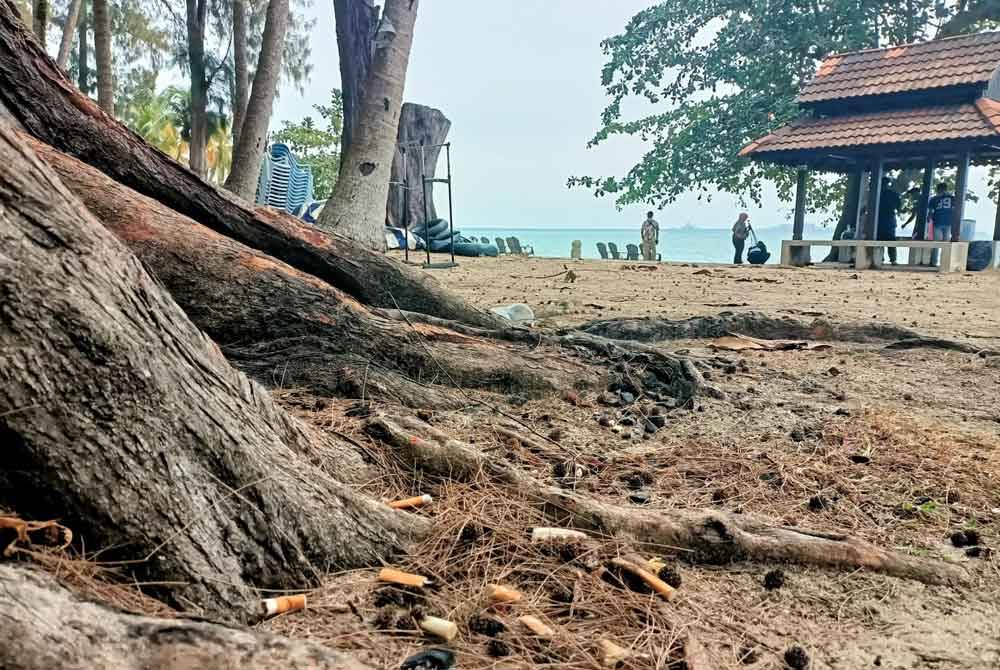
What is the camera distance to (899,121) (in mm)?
17953

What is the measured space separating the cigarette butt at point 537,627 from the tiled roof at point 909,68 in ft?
64.0

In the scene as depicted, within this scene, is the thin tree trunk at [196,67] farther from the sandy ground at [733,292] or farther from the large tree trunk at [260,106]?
the large tree trunk at [260,106]

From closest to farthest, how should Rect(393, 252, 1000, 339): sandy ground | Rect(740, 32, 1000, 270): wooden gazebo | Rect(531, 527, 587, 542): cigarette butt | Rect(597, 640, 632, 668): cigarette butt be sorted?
Rect(597, 640, 632, 668): cigarette butt
Rect(531, 527, 587, 542): cigarette butt
Rect(393, 252, 1000, 339): sandy ground
Rect(740, 32, 1000, 270): wooden gazebo

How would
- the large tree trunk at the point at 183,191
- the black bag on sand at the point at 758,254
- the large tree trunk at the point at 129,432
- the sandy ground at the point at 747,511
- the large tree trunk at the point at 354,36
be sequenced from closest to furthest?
the large tree trunk at the point at 129,432 → the sandy ground at the point at 747,511 → the large tree trunk at the point at 183,191 → the large tree trunk at the point at 354,36 → the black bag on sand at the point at 758,254

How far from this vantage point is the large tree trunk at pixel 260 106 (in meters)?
9.95

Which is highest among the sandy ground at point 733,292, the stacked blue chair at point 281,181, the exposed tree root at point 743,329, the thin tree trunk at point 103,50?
the thin tree trunk at point 103,50

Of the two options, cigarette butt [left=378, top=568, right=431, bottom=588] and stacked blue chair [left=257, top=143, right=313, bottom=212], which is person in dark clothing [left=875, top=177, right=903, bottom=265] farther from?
cigarette butt [left=378, top=568, right=431, bottom=588]

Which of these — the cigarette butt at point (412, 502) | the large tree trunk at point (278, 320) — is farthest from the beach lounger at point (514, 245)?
the cigarette butt at point (412, 502)

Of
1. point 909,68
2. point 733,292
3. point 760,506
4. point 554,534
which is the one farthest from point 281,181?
point 554,534

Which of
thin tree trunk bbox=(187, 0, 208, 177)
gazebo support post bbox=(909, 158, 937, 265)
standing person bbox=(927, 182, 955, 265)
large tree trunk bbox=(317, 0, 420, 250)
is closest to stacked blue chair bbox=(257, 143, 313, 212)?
thin tree trunk bbox=(187, 0, 208, 177)

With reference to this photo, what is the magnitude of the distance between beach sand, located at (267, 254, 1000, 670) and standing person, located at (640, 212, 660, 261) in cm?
A: 1636

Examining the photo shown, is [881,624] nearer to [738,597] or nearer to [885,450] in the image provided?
[738,597]

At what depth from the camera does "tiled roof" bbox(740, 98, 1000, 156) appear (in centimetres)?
1672

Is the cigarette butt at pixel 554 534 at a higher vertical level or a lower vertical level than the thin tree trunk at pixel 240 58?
lower
